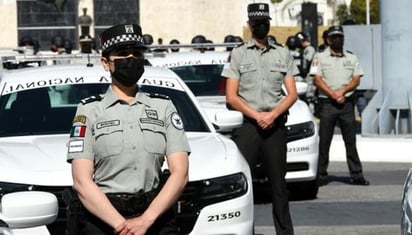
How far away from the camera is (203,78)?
43.6 ft

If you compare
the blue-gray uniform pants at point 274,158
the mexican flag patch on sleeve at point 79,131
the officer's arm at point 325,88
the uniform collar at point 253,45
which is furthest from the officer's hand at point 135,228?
the officer's arm at point 325,88

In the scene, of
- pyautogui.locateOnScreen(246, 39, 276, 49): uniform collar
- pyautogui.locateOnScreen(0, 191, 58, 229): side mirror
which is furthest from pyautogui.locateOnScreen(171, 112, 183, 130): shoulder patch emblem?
pyautogui.locateOnScreen(246, 39, 276, 49): uniform collar

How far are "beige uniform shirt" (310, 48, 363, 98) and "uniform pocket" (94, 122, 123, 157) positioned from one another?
780 centimetres

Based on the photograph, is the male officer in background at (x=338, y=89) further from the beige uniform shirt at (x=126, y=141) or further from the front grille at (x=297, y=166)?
the beige uniform shirt at (x=126, y=141)

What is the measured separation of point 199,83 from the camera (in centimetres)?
1323

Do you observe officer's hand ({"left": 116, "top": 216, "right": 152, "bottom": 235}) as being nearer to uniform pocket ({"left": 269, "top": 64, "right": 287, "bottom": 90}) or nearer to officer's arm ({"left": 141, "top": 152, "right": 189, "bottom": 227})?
officer's arm ({"left": 141, "top": 152, "right": 189, "bottom": 227})

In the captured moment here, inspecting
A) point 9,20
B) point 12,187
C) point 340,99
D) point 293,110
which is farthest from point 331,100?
point 9,20

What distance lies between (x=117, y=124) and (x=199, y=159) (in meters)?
1.97

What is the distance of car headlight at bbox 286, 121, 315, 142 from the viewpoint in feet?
38.3

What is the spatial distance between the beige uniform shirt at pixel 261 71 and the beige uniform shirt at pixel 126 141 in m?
3.68

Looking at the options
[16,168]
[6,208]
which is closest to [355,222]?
[16,168]

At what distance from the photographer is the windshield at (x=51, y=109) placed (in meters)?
8.34

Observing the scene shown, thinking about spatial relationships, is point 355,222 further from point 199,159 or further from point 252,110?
point 199,159

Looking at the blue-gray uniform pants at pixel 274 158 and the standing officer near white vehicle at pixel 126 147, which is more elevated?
the standing officer near white vehicle at pixel 126 147
